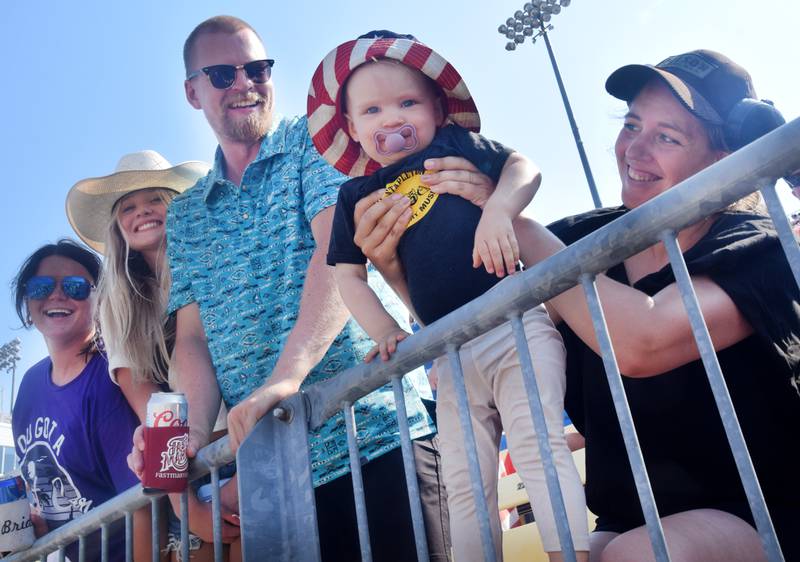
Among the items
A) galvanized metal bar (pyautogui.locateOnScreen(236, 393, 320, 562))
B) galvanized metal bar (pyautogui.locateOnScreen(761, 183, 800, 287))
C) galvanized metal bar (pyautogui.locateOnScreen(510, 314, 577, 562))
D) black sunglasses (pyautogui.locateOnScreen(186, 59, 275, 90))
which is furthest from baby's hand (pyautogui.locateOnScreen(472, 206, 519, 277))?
black sunglasses (pyautogui.locateOnScreen(186, 59, 275, 90))

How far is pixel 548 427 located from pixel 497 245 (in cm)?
46

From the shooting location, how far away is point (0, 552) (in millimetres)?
3123

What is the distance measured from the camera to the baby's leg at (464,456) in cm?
185

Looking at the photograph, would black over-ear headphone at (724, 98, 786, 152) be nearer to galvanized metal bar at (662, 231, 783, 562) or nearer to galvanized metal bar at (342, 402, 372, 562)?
galvanized metal bar at (662, 231, 783, 562)

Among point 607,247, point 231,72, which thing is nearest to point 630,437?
point 607,247

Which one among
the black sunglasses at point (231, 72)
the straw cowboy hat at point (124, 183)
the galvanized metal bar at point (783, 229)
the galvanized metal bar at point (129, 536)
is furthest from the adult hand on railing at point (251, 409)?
the straw cowboy hat at point (124, 183)

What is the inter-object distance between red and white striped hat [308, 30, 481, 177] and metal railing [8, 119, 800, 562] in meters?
0.95

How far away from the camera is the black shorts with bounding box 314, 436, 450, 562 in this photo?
89.5 inches

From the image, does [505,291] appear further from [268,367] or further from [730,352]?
[268,367]

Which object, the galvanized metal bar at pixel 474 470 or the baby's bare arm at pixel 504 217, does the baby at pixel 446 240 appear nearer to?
the baby's bare arm at pixel 504 217

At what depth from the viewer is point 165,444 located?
2.22 m

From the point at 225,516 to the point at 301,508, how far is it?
2.62ft

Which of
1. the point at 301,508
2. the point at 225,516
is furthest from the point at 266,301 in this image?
the point at 301,508

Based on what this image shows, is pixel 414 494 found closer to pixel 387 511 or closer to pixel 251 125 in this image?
pixel 387 511
